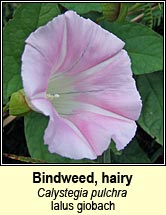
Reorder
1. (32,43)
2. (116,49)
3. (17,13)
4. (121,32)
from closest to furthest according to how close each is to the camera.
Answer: (32,43) → (116,49) → (17,13) → (121,32)

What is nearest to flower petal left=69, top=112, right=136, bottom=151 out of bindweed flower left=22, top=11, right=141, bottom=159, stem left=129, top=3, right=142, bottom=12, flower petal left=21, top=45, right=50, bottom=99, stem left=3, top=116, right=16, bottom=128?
bindweed flower left=22, top=11, right=141, bottom=159

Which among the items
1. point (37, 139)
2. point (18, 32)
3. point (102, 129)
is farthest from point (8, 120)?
point (102, 129)

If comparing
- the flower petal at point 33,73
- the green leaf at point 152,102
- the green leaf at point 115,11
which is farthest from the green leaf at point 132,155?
the flower petal at point 33,73

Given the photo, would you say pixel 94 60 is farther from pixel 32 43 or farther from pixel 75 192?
pixel 75 192

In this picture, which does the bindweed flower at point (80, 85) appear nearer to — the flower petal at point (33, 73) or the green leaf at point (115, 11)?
the flower petal at point (33, 73)

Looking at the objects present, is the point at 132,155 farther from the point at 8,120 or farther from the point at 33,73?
the point at 33,73

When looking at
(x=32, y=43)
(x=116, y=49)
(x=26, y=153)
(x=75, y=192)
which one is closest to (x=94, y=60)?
(x=116, y=49)
